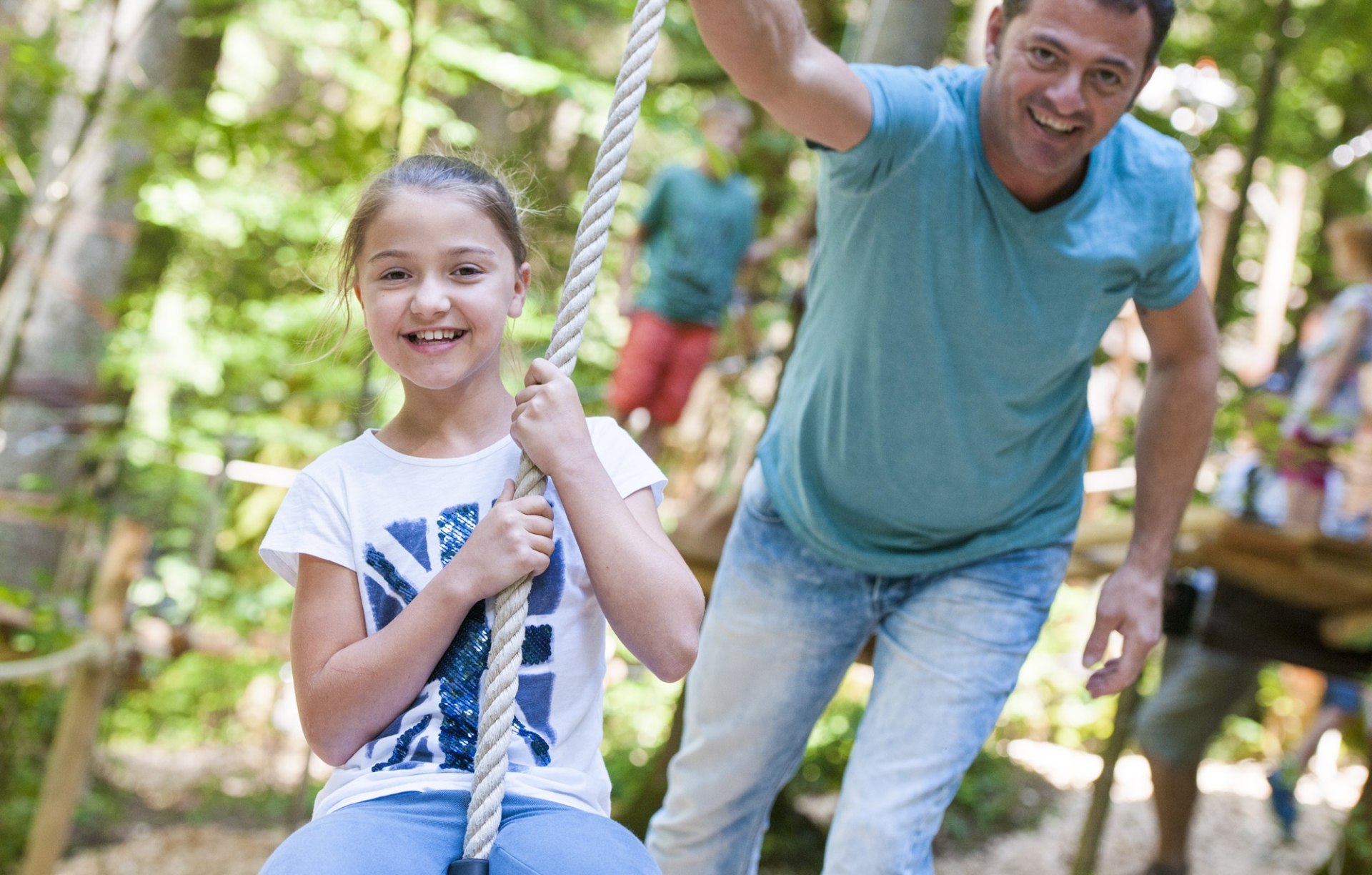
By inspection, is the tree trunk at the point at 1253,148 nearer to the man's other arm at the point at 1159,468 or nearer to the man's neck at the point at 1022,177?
the man's other arm at the point at 1159,468

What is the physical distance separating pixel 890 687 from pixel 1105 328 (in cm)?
70

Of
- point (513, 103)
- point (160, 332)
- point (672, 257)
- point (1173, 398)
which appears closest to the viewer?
point (1173, 398)

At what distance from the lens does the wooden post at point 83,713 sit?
15.4ft

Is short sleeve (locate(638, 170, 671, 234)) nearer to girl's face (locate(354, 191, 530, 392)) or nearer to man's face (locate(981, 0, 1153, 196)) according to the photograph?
man's face (locate(981, 0, 1153, 196))

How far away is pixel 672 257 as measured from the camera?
560cm

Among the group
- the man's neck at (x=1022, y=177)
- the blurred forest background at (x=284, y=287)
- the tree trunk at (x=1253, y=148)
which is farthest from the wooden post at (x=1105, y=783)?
the man's neck at (x=1022, y=177)

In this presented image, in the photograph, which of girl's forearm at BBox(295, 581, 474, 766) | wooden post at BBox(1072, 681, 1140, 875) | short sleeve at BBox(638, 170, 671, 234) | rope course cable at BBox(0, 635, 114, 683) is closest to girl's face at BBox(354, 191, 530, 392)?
girl's forearm at BBox(295, 581, 474, 766)

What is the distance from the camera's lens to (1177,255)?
205cm

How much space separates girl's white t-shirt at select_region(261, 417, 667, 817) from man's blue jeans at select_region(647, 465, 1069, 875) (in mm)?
585

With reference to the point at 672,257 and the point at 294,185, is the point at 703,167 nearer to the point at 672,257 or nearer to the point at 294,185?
the point at 672,257

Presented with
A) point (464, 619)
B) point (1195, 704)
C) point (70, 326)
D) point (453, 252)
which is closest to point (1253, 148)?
point (1195, 704)

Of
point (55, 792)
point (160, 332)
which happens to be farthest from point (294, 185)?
point (55, 792)

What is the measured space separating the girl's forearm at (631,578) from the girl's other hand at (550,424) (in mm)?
17

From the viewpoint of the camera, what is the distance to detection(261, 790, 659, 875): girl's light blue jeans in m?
1.30
